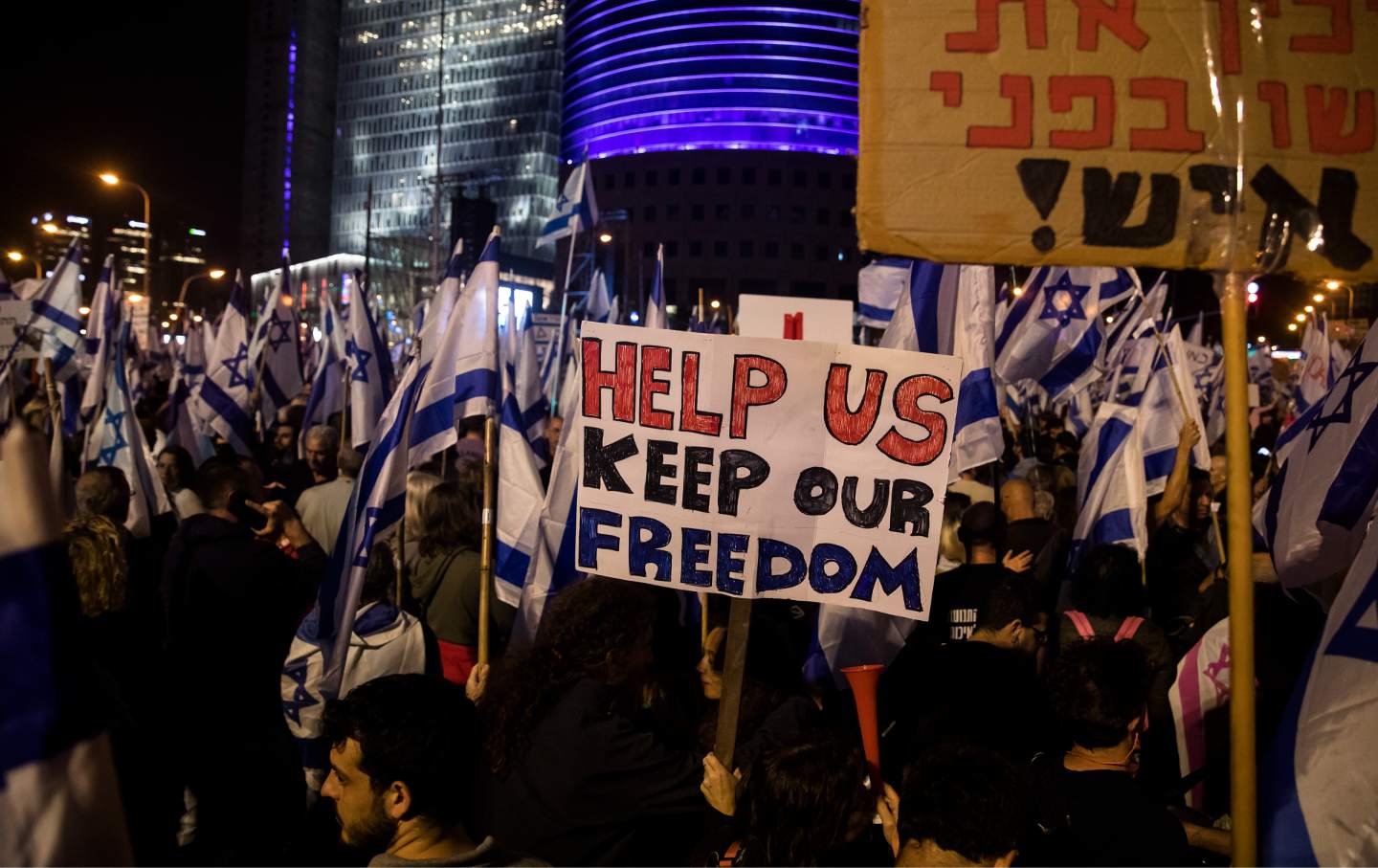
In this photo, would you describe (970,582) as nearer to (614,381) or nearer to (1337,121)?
(614,381)

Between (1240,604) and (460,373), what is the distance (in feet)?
14.7

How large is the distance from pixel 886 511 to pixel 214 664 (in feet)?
11.4

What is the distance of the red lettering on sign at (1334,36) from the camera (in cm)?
225

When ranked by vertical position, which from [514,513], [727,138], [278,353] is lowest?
[514,513]

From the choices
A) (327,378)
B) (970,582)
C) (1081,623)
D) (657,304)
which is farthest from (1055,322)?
(327,378)

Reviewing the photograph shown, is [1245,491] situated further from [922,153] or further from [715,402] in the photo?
[715,402]

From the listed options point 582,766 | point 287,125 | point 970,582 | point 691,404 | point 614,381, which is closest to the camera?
point 582,766

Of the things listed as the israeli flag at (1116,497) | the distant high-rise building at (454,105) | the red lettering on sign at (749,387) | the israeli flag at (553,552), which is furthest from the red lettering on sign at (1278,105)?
the distant high-rise building at (454,105)

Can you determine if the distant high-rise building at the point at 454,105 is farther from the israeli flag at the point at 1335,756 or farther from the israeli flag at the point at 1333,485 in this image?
the israeli flag at the point at 1335,756

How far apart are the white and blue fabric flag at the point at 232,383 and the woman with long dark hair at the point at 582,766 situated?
905 centimetres

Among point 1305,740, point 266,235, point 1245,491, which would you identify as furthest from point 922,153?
point 266,235

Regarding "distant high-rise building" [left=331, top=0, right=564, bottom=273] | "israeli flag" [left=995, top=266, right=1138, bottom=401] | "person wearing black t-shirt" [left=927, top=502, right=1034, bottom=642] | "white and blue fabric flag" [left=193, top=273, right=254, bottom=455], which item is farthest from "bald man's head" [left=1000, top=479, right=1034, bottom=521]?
"distant high-rise building" [left=331, top=0, right=564, bottom=273]

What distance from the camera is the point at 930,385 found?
353cm

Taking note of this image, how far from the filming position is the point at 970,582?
473 centimetres
